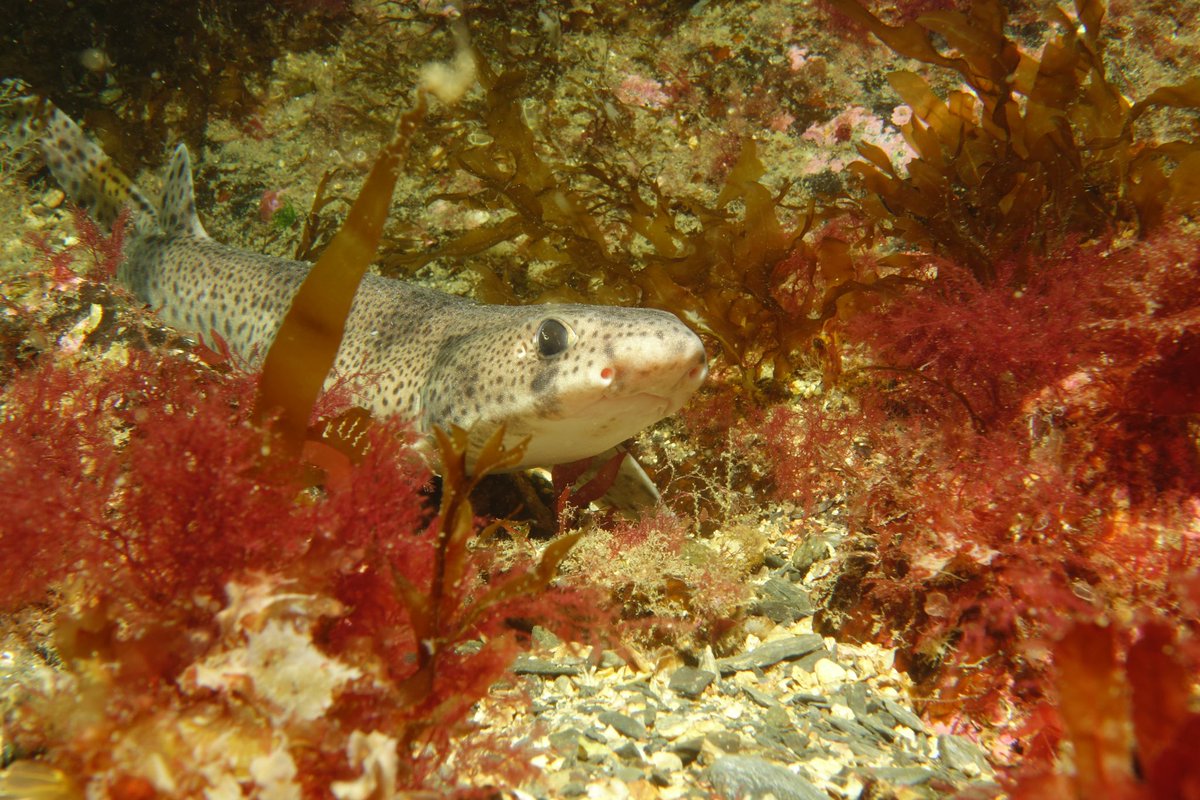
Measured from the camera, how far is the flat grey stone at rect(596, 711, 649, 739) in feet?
7.48

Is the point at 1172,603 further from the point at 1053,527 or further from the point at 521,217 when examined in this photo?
the point at 521,217

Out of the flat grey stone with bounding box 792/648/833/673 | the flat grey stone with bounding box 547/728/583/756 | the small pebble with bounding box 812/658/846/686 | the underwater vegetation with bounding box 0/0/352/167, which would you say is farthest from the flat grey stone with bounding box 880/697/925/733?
the underwater vegetation with bounding box 0/0/352/167

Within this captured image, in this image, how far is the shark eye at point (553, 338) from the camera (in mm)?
3082

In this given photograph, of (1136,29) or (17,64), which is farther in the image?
(17,64)

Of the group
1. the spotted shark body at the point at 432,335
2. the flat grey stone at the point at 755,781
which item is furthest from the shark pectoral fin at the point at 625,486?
the flat grey stone at the point at 755,781

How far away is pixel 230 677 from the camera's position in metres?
1.47

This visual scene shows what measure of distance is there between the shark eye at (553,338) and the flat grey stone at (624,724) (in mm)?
1607

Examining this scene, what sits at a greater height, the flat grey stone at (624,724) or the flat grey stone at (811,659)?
the flat grey stone at (811,659)

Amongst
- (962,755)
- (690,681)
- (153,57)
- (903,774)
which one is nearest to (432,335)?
(690,681)

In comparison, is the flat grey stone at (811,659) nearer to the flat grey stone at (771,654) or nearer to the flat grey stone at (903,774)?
the flat grey stone at (771,654)

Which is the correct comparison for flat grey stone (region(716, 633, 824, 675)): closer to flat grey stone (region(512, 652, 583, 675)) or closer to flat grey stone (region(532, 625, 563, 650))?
flat grey stone (region(512, 652, 583, 675))

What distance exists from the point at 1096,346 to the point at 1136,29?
13.5 ft

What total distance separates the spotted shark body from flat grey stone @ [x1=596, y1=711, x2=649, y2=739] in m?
1.15

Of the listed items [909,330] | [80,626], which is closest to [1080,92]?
[909,330]
